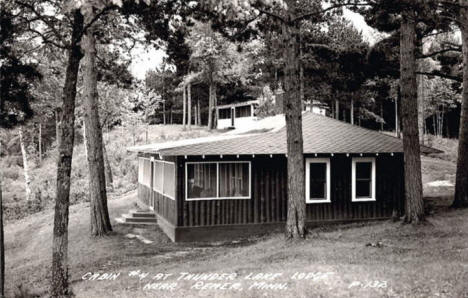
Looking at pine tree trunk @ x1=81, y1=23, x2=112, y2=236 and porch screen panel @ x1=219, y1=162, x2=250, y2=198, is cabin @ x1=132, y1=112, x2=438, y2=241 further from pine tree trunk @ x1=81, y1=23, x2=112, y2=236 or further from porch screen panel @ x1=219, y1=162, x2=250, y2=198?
pine tree trunk @ x1=81, y1=23, x2=112, y2=236

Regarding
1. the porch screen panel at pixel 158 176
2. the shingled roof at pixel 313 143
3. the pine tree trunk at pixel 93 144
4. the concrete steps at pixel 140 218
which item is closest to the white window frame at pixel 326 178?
the shingled roof at pixel 313 143

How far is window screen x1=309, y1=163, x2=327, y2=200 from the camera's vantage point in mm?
17062

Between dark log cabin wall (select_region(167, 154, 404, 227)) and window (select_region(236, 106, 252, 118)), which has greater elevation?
window (select_region(236, 106, 252, 118))

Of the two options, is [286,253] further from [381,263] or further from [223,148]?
[223,148]

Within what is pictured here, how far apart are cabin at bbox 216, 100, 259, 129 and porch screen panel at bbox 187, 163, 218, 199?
2867cm

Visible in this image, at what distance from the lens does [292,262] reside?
9.41 meters

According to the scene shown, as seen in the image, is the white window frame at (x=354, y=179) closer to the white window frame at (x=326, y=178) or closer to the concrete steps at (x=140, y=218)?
the white window frame at (x=326, y=178)

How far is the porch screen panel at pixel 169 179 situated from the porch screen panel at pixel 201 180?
89cm

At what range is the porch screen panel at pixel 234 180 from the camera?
15.9m

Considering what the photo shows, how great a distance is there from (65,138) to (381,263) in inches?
264

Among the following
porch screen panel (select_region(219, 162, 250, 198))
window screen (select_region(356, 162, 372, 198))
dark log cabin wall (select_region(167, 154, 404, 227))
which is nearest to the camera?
dark log cabin wall (select_region(167, 154, 404, 227))

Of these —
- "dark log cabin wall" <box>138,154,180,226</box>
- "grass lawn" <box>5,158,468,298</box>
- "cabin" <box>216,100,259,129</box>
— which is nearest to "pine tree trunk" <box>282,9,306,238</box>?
"grass lawn" <box>5,158,468,298</box>

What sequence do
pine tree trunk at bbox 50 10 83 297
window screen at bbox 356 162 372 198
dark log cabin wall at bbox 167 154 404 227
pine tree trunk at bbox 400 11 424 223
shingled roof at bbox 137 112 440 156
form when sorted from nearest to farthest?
pine tree trunk at bbox 50 10 83 297 → pine tree trunk at bbox 400 11 424 223 → shingled roof at bbox 137 112 440 156 → dark log cabin wall at bbox 167 154 404 227 → window screen at bbox 356 162 372 198

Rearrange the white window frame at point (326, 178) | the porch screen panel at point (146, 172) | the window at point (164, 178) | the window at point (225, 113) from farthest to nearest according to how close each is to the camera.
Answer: the window at point (225, 113) < the porch screen panel at point (146, 172) < the white window frame at point (326, 178) < the window at point (164, 178)
